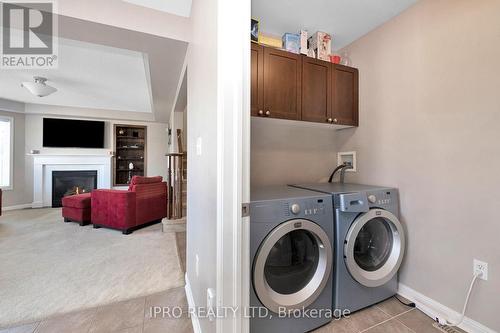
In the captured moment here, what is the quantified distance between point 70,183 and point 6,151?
1325 millimetres

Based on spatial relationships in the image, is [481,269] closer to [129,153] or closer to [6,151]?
[129,153]

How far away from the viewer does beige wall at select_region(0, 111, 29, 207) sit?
184 inches

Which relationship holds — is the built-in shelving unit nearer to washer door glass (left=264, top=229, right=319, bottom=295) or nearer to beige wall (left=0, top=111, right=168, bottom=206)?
beige wall (left=0, top=111, right=168, bottom=206)

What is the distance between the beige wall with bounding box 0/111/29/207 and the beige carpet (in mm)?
1780

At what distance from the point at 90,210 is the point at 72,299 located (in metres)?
2.51

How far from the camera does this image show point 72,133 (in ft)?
17.1

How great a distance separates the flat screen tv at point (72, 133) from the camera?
5.05 meters

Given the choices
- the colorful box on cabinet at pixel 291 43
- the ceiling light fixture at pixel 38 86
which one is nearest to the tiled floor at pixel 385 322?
the colorful box on cabinet at pixel 291 43

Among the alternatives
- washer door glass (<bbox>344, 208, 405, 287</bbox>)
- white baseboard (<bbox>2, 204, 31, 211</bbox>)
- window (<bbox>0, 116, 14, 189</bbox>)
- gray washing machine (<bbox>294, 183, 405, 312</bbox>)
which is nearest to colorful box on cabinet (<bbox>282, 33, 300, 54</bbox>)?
gray washing machine (<bbox>294, 183, 405, 312</bbox>)

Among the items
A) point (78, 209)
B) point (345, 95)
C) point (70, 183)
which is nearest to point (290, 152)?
point (345, 95)

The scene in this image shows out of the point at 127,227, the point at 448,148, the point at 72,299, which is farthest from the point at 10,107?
the point at 448,148

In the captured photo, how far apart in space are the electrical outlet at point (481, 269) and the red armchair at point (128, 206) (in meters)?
3.84

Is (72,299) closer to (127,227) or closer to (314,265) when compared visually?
(127,227)

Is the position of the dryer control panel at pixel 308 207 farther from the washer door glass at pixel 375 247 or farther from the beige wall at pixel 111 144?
the beige wall at pixel 111 144
